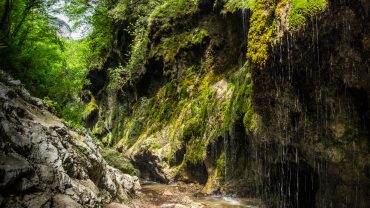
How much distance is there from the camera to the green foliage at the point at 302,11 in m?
7.27

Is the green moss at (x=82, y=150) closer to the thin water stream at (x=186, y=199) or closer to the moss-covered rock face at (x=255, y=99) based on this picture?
the thin water stream at (x=186, y=199)

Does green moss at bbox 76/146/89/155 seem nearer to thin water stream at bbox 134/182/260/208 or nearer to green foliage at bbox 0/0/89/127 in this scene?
green foliage at bbox 0/0/89/127

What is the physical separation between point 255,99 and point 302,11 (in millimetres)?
2788

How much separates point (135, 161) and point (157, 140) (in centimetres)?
234

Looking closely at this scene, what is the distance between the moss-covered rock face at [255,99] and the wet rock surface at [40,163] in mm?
4991

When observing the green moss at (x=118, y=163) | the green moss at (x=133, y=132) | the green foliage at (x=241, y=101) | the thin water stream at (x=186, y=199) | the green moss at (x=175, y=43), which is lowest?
the thin water stream at (x=186, y=199)

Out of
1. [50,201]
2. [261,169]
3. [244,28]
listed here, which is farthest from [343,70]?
[244,28]

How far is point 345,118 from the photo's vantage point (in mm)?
7559

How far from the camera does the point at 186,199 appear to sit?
12180 millimetres

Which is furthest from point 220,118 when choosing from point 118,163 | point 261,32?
point 261,32

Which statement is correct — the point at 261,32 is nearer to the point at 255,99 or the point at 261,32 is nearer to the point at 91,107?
the point at 255,99

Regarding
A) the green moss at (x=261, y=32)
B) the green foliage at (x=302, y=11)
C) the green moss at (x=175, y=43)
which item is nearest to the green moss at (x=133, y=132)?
the green moss at (x=175, y=43)

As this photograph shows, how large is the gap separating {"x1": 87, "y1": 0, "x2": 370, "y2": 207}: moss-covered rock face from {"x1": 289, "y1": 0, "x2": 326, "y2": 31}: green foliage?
0.08 ft

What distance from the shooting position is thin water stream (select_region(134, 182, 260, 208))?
11.2 m
